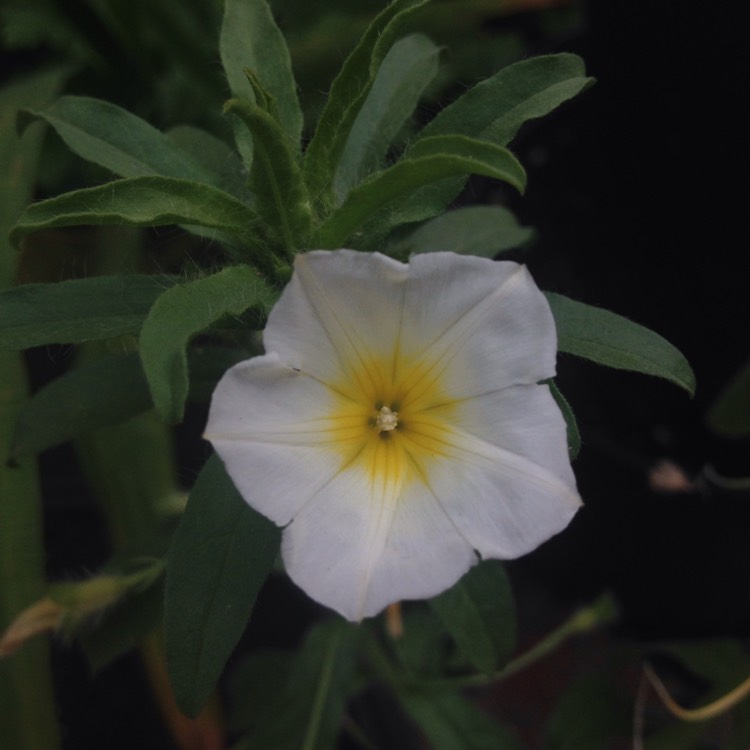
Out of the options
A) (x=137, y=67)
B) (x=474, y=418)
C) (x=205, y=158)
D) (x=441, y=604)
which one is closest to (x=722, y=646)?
(x=441, y=604)

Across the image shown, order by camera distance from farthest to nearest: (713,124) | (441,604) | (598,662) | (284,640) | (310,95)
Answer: (598,662), (284,640), (310,95), (713,124), (441,604)

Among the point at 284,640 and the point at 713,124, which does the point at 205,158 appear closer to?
the point at 713,124

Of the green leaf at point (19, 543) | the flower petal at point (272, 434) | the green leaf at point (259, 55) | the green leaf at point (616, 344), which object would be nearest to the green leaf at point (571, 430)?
the green leaf at point (616, 344)

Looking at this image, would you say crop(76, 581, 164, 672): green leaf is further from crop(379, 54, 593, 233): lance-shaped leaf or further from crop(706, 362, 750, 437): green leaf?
crop(706, 362, 750, 437): green leaf

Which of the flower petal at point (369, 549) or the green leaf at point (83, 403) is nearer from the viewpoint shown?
the flower petal at point (369, 549)

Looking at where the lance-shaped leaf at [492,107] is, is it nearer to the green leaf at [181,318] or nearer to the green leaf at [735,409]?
the green leaf at [181,318]

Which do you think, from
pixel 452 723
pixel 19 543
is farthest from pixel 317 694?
pixel 19 543

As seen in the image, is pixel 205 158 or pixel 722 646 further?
pixel 722 646
